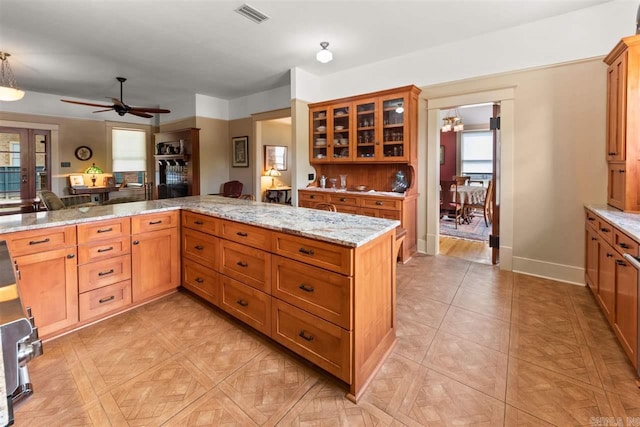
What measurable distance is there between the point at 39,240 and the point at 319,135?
3.80m

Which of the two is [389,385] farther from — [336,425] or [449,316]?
[449,316]

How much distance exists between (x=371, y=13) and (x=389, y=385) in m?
3.41

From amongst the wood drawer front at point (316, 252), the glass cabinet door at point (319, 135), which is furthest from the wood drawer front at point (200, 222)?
the glass cabinet door at point (319, 135)

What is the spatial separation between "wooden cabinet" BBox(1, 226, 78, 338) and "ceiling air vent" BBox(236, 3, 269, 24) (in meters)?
2.53

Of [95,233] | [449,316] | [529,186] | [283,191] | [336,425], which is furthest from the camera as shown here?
[283,191]

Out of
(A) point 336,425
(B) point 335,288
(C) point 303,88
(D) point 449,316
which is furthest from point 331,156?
(A) point 336,425

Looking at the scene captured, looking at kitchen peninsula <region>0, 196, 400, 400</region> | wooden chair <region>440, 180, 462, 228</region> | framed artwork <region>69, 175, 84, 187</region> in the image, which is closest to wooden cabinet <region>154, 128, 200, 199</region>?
framed artwork <region>69, 175, 84, 187</region>

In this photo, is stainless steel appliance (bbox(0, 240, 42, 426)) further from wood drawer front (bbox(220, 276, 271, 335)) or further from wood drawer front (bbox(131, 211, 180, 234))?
wood drawer front (bbox(131, 211, 180, 234))

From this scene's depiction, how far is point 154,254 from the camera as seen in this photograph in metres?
2.76

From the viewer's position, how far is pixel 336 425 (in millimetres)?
1485

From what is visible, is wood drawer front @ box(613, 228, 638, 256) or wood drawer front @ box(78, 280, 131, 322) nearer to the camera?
wood drawer front @ box(613, 228, 638, 256)

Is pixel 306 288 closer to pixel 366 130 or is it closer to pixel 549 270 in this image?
pixel 549 270

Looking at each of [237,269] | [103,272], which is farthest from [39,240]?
[237,269]

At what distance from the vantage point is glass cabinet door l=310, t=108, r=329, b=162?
4.89m
